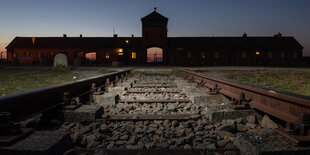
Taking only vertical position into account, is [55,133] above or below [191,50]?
below

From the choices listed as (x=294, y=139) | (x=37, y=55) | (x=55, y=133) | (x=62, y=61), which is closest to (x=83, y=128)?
(x=55, y=133)

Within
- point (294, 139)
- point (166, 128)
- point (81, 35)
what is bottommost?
point (166, 128)

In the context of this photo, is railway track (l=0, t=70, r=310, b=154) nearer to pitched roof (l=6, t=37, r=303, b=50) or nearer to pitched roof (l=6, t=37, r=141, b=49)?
pitched roof (l=6, t=37, r=303, b=50)

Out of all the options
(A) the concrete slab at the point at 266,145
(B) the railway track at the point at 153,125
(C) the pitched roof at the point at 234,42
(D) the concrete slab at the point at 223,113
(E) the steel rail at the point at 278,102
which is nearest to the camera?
(A) the concrete slab at the point at 266,145

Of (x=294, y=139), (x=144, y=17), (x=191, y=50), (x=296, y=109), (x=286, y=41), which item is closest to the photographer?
(x=294, y=139)

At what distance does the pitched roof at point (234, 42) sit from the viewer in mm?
46250

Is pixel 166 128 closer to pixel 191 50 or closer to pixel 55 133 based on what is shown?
pixel 55 133

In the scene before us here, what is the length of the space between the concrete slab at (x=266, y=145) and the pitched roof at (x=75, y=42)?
141 feet

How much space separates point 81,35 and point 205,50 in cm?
2763

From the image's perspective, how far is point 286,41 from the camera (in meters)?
48.4

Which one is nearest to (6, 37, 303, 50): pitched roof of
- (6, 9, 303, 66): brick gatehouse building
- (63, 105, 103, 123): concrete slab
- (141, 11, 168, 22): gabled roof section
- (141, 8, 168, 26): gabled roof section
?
(6, 9, 303, 66): brick gatehouse building

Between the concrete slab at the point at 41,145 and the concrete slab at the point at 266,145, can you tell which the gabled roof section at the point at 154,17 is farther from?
the concrete slab at the point at 41,145

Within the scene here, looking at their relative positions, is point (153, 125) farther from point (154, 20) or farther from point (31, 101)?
point (154, 20)

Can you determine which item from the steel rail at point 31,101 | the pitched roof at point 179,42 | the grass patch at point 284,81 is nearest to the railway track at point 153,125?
the steel rail at point 31,101
